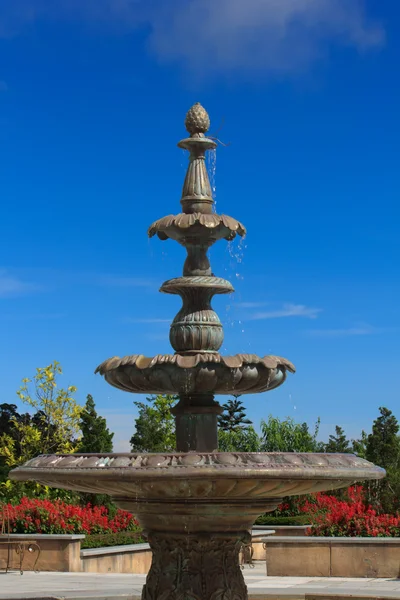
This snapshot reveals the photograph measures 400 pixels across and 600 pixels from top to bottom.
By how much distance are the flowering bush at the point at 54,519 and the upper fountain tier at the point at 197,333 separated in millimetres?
9086

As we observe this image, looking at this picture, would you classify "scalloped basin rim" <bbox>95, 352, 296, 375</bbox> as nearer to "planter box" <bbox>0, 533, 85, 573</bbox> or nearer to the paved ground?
the paved ground

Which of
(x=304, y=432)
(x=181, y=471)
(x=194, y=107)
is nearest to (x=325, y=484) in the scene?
(x=181, y=471)

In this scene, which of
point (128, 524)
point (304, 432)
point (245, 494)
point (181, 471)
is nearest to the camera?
point (181, 471)

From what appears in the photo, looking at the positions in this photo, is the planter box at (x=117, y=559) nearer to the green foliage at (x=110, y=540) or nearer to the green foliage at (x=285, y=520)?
the green foliage at (x=110, y=540)

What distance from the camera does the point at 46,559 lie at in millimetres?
16250

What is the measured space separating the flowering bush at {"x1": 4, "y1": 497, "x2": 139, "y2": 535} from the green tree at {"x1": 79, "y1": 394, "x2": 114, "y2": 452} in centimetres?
828

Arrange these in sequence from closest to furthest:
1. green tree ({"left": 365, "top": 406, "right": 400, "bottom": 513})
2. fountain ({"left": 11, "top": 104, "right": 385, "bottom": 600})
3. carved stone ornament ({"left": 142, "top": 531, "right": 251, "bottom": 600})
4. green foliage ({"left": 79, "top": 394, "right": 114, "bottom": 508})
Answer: fountain ({"left": 11, "top": 104, "right": 385, "bottom": 600}), carved stone ornament ({"left": 142, "top": 531, "right": 251, "bottom": 600}), green tree ({"left": 365, "top": 406, "right": 400, "bottom": 513}), green foliage ({"left": 79, "top": 394, "right": 114, "bottom": 508})

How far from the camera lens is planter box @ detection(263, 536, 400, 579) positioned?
574 inches

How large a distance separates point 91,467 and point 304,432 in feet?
105

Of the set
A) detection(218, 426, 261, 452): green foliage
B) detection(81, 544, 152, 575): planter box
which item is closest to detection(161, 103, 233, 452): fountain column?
detection(81, 544, 152, 575): planter box

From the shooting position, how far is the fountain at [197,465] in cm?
729

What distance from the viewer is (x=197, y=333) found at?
921 centimetres

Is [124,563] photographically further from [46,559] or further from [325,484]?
[325,484]

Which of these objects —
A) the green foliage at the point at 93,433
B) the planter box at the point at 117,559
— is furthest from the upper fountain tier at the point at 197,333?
the green foliage at the point at 93,433
